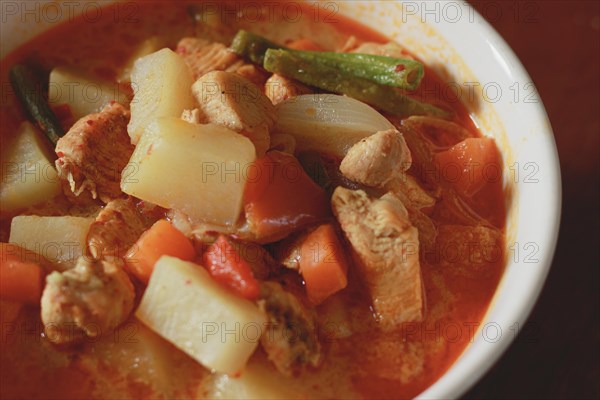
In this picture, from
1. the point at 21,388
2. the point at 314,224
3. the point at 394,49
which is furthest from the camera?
the point at 394,49

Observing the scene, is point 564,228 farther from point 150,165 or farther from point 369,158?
point 150,165

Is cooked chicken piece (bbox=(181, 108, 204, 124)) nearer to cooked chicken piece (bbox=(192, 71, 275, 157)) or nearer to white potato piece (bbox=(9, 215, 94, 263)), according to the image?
cooked chicken piece (bbox=(192, 71, 275, 157))

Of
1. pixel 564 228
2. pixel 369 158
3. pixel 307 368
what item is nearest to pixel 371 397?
pixel 307 368

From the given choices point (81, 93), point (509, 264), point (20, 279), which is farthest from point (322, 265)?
point (81, 93)

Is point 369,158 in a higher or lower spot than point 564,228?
higher

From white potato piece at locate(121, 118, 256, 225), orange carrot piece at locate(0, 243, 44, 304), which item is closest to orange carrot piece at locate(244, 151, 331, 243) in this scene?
white potato piece at locate(121, 118, 256, 225)
